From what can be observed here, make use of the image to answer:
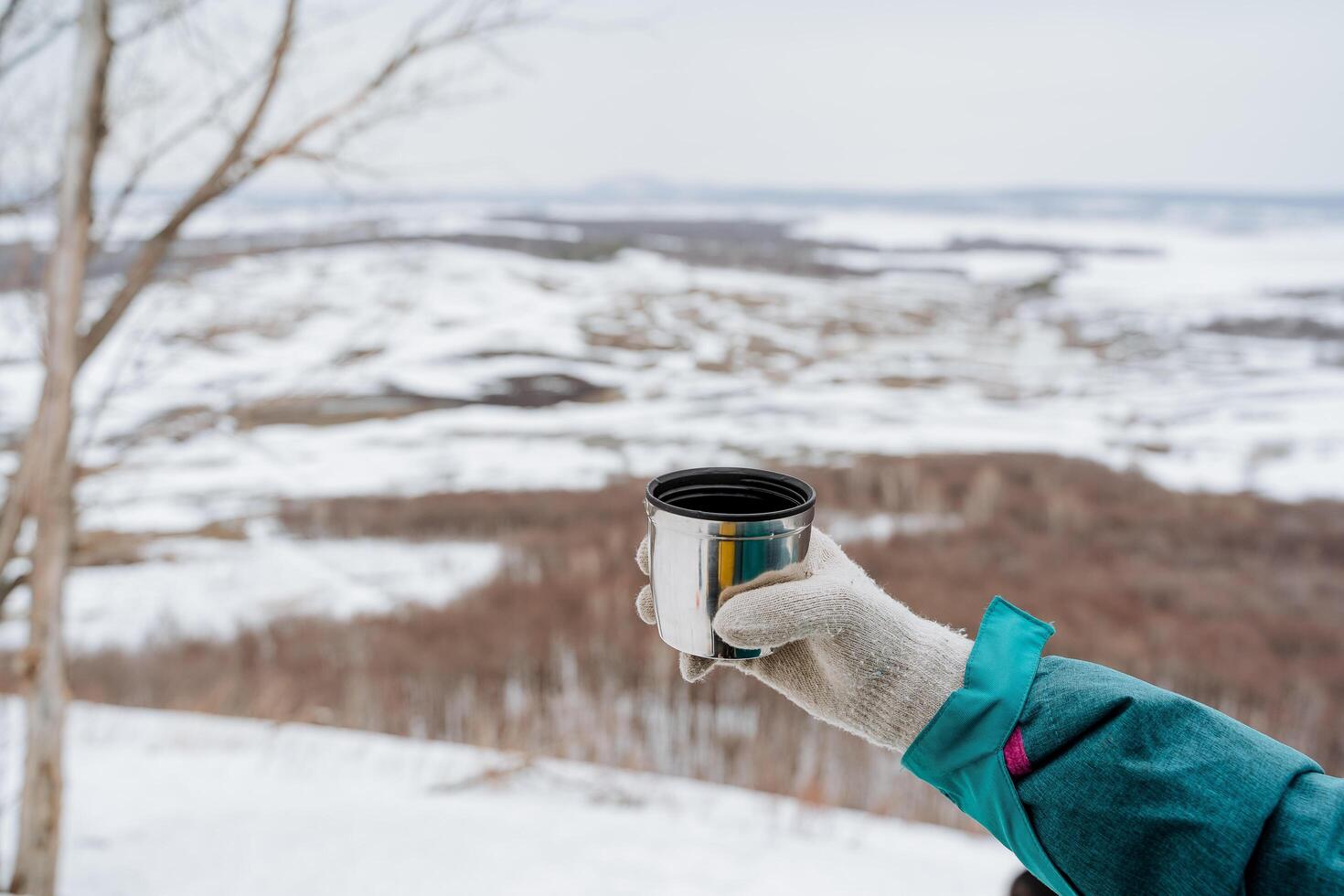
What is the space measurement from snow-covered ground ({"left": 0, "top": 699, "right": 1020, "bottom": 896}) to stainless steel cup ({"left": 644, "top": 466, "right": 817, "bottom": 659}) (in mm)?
2452

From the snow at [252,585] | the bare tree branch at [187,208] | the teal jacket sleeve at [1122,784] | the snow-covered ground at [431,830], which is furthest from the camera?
the snow at [252,585]

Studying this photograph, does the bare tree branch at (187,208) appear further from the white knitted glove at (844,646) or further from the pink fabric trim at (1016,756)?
the pink fabric trim at (1016,756)

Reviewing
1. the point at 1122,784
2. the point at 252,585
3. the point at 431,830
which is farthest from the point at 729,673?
the point at 252,585

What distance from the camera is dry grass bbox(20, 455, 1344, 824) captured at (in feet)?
18.1

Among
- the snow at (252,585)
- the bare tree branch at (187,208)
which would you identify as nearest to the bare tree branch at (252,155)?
the bare tree branch at (187,208)

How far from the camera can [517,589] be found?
8352 millimetres

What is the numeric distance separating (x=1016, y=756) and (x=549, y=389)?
1871 centimetres

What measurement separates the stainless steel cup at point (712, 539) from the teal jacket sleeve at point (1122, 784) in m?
0.30

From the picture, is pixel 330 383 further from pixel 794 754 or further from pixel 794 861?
pixel 794 754

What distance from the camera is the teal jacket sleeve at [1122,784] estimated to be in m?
0.94

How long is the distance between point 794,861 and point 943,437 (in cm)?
1291

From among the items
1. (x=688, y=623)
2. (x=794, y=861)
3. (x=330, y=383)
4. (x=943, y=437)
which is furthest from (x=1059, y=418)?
(x=688, y=623)

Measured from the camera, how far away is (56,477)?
252cm

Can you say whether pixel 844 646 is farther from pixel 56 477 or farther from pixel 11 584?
pixel 11 584
